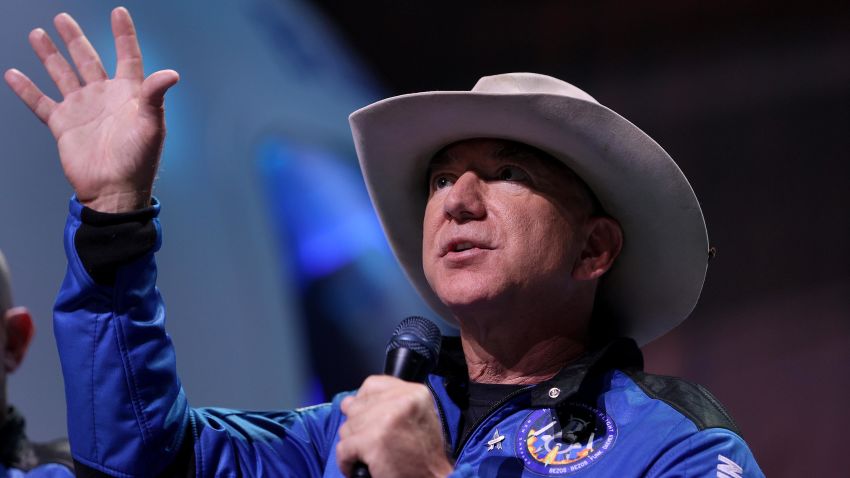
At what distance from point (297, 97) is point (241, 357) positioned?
0.88 metres

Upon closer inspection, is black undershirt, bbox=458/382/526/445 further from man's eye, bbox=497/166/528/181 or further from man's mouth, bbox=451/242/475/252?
man's eye, bbox=497/166/528/181

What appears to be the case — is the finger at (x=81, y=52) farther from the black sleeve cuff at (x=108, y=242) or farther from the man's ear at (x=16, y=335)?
the man's ear at (x=16, y=335)

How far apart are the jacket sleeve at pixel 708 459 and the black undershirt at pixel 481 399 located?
1.16ft

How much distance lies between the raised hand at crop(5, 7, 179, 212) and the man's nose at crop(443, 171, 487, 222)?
0.52 metres

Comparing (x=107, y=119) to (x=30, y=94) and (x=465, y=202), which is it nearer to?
(x=30, y=94)

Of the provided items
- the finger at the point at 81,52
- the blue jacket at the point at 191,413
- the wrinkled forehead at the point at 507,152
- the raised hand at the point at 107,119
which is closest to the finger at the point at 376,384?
the blue jacket at the point at 191,413

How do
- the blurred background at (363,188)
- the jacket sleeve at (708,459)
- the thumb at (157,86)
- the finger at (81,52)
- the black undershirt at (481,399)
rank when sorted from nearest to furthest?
the jacket sleeve at (708,459) → the thumb at (157,86) → the finger at (81,52) → the black undershirt at (481,399) → the blurred background at (363,188)

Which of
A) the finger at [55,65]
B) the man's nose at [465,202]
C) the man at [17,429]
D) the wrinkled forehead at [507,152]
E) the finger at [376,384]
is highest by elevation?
the finger at [55,65]

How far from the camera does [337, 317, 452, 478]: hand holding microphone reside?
3.93 ft

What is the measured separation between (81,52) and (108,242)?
0.36 metres

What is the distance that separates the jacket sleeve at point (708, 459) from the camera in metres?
1.44

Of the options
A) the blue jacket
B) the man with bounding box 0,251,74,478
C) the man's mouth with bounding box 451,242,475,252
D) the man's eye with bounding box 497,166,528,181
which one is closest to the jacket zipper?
Result: the blue jacket

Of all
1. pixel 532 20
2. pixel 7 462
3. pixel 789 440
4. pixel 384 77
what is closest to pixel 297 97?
pixel 384 77

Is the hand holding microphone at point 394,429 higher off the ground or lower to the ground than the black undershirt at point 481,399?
higher
